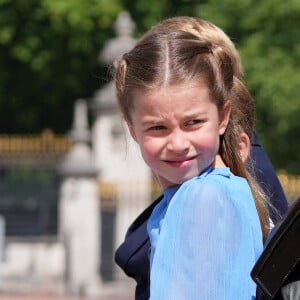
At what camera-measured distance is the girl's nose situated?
8.18 ft

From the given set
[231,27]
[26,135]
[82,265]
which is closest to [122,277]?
[82,265]

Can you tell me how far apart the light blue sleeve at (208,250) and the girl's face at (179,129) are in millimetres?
95

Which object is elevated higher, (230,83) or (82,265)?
(230,83)

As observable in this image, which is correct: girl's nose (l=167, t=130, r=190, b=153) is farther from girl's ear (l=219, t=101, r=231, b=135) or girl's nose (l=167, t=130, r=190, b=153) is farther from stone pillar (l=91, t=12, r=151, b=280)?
stone pillar (l=91, t=12, r=151, b=280)

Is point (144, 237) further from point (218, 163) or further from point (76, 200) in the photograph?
point (76, 200)

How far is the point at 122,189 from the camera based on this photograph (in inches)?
755

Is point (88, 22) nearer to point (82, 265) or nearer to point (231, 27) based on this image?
point (231, 27)

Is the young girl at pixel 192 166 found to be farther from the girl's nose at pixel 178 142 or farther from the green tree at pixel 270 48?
the green tree at pixel 270 48

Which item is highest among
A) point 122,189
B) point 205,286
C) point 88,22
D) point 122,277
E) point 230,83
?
point 230,83

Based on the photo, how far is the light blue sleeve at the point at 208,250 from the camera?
7.77 ft

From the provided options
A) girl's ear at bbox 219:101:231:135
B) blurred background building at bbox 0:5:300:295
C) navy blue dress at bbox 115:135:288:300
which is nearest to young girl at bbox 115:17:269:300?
girl's ear at bbox 219:101:231:135

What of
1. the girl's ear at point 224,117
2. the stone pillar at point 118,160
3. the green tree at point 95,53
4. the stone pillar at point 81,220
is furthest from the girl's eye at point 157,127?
the stone pillar at point 81,220

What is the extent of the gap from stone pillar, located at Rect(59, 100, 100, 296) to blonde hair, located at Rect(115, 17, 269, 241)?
1626 centimetres

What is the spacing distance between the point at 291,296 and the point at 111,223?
56.1ft
